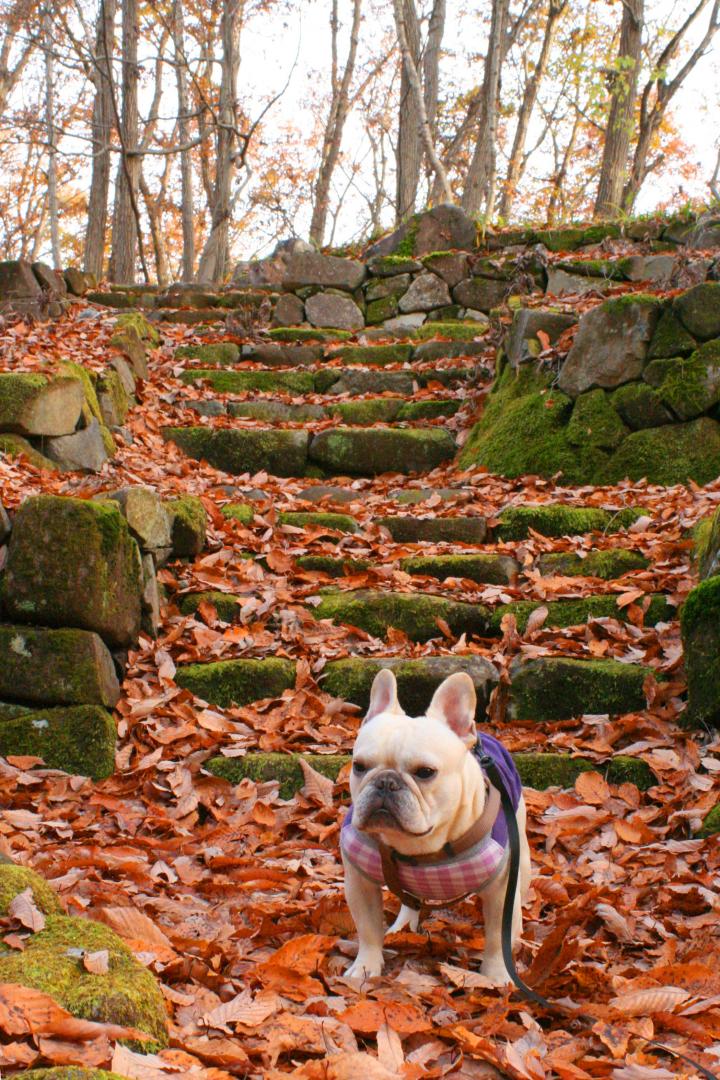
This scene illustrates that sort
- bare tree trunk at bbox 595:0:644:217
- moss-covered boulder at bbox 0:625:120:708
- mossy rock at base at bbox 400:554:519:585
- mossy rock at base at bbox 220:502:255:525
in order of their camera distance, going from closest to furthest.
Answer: moss-covered boulder at bbox 0:625:120:708, mossy rock at base at bbox 400:554:519:585, mossy rock at base at bbox 220:502:255:525, bare tree trunk at bbox 595:0:644:217

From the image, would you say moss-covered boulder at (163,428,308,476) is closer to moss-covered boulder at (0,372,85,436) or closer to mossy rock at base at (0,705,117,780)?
moss-covered boulder at (0,372,85,436)

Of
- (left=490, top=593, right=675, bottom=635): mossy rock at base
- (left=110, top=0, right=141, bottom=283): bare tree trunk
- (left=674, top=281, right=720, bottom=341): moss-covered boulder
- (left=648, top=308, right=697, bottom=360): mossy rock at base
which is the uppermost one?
(left=110, top=0, right=141, bottom=283): bare tree trunk

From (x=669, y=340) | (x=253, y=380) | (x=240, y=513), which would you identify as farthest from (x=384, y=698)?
(x=253, y=380)

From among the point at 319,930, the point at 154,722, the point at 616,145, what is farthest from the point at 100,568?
the point at 616,145

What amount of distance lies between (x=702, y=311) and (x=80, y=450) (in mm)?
4969

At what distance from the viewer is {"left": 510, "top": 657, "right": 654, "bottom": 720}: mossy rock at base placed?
4.59 meters

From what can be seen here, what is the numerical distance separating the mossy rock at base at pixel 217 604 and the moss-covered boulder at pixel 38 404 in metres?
2.15

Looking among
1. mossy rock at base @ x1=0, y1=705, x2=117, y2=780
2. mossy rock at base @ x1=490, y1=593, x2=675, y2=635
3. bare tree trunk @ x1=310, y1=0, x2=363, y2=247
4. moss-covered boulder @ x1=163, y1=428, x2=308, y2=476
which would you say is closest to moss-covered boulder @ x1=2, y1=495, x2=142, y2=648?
mossy rock at base @ x1=0, y1=705, x2=117, y2=780

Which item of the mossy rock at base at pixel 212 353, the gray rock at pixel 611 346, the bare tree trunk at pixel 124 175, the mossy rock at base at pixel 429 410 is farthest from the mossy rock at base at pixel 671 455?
the bare tree trunk at pixel 124 175

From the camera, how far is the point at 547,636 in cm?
509

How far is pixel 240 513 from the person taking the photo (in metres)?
6.76

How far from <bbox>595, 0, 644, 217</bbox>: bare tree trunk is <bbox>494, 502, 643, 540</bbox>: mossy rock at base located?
10.7 metres

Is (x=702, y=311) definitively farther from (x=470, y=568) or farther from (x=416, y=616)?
(x=416, y=616)

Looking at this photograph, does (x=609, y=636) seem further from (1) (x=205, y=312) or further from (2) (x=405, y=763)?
(1) (x=205, y=312)
